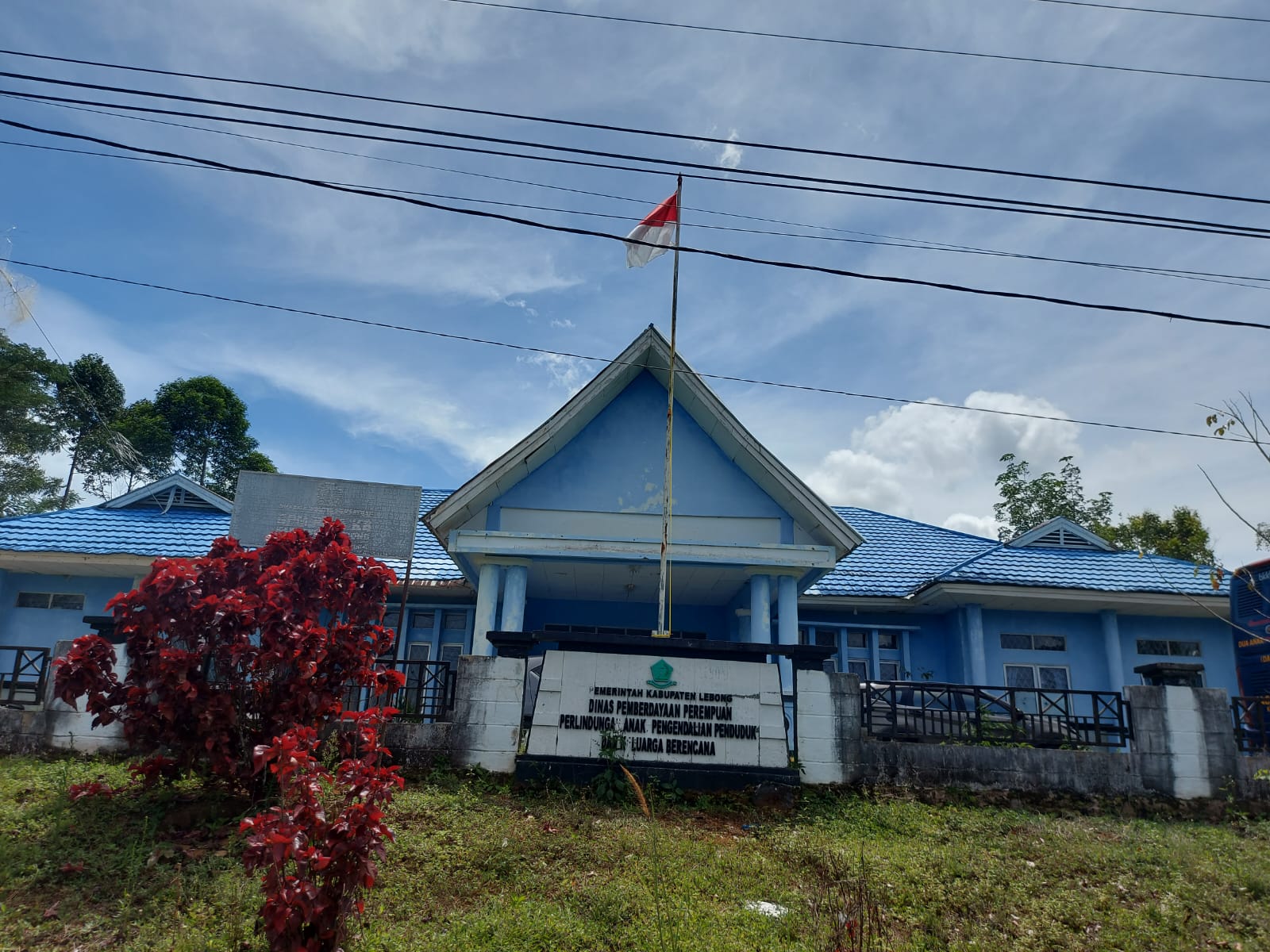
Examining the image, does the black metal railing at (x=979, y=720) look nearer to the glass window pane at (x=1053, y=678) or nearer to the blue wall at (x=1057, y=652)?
the blue wall at (x=1057, y=652)

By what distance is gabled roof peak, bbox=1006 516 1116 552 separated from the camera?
18.4 meters

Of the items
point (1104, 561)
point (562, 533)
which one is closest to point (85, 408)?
point (562, 533)

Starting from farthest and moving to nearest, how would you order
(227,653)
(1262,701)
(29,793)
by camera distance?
1. (1262,701)
2. (29,793)
3. (227,653)

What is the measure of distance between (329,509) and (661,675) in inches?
240

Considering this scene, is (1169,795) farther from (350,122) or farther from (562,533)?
(350,122)

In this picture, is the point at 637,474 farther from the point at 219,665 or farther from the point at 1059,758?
the point at 219,665

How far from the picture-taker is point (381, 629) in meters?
8.36

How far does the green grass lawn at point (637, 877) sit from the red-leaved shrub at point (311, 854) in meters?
0.55

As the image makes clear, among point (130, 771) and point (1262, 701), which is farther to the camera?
point (1262, 701)

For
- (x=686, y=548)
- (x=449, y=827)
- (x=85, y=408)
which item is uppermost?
(x=85, y=408)

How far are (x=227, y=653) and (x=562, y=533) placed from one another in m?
6.09

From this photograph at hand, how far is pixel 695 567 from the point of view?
44.2 ft

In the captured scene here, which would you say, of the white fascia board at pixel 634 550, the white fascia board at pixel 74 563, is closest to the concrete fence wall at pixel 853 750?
the white fascia board at pixel 634 550

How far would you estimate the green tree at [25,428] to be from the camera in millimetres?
31797
